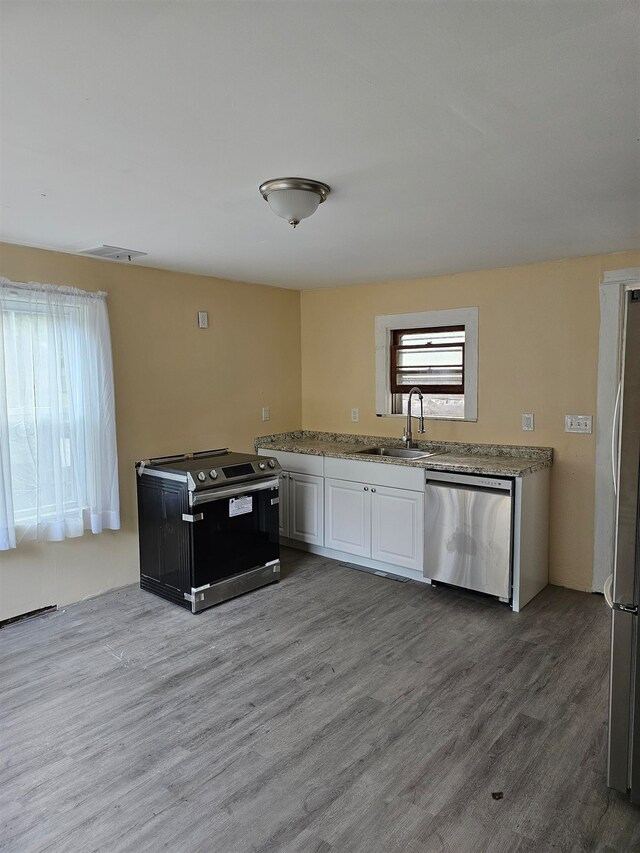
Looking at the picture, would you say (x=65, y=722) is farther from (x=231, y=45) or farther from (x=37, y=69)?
(x=231, y=45)

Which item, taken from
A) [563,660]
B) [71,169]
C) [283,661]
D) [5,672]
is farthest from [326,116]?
[5,672]

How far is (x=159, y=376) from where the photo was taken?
405cm

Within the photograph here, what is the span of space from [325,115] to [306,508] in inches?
130

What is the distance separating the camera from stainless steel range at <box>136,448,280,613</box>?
349cm

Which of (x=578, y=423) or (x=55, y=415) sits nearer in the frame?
(x=55, y=415)

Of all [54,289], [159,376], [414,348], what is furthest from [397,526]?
[54,289]

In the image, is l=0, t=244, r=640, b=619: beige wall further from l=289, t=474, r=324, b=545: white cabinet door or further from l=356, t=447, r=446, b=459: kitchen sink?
l=289, t=474, r=324, b=545: white cabinet door

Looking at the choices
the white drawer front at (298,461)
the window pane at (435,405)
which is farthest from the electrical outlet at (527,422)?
the white drawer front at (298,461)

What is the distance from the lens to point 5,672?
283 centimetres

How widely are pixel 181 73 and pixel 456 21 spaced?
68 cm

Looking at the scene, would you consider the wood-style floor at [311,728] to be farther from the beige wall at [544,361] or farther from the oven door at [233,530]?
the beige wall at [544,361]

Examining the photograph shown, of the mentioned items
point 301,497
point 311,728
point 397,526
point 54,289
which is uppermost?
point 54,289

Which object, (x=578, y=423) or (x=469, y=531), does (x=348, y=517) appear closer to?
(x=469, y=531)

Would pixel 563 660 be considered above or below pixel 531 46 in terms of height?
below
